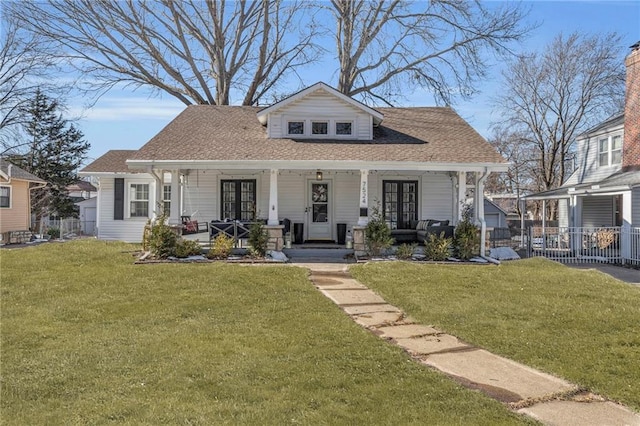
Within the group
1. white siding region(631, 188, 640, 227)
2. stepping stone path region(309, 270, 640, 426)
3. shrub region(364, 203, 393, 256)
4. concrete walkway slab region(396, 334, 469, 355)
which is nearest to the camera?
stepping stone path region(309, 270, 640, 426)

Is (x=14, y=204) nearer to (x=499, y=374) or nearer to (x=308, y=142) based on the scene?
(x=308, y=142)

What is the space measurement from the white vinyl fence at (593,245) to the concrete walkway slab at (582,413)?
40.1 ft

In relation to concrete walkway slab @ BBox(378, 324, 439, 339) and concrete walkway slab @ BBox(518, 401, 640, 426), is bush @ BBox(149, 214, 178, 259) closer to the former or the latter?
concrete walkway slab @ BBox(378, 324, 439, 339)

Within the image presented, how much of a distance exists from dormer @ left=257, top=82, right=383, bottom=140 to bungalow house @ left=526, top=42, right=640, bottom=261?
27.2ft

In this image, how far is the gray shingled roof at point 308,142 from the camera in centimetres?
1325

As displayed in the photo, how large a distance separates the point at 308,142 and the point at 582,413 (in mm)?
11943

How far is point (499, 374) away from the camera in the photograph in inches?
174

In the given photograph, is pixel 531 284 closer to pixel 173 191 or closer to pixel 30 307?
pixel 30 307

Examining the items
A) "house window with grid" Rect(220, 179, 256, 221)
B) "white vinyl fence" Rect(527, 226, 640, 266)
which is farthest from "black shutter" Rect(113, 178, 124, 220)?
"white vinyl fence" Rect(527, 226, 640, 266)

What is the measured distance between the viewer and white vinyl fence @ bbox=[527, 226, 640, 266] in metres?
14.9

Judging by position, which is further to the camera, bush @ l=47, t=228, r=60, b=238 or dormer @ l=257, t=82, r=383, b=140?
bush @ l=47, t=228, r=60, b=238

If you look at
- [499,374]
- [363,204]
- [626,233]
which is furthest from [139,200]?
[626,233]

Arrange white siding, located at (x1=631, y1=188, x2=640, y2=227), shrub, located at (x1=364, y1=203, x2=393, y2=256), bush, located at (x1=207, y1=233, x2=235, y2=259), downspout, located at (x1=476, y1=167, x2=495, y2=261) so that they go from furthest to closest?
white siding, located at (x1=631, y1=188, x2=640, y2=227) < downspout, located at (x1=476, y1=167, x2=495, y2=261) < shrub, located at (x1=364, y1=203, x2=393, y2=256) < bush, located at (x1=207, y1=233, x2=235, y2=259)

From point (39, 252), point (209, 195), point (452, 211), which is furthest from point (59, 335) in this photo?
point (452, 211)
